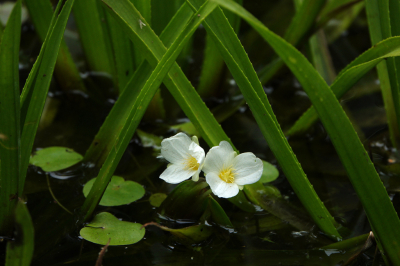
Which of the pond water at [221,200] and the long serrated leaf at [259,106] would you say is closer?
the long serrated leaf at [259,106]

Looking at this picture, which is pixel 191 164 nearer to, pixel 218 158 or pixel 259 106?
pixel 218 158

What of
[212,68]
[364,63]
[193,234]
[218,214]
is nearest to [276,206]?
[218,214]

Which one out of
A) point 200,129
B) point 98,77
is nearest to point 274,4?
point 98,77

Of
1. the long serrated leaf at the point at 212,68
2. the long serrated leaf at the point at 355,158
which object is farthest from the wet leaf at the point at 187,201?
the long serrated leaf at the point at 212,68

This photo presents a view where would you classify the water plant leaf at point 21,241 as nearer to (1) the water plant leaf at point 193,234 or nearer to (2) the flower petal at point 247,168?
(1) the water plant leaf at point 193,234

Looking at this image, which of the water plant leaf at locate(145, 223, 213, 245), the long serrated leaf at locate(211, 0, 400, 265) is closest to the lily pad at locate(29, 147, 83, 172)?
the water plant leaf at locate(145, 223, 213, 245)

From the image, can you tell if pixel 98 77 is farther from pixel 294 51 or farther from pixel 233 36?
pixel 294 51

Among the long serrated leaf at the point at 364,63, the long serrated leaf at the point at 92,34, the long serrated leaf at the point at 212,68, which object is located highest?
the long serrated leaf at the point at 92,34
